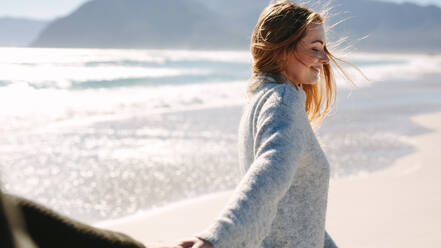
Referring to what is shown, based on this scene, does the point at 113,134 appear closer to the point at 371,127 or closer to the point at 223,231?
the point at 371,127

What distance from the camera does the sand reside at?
3.47 metres

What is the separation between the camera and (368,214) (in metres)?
3.97

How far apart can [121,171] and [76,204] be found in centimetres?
110

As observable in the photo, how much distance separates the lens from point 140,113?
10664 millimetres

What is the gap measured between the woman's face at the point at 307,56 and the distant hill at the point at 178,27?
115 meters

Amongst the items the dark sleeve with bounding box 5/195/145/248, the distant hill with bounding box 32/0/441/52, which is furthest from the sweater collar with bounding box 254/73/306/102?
the distant hill with bounding box 32/0/441/52

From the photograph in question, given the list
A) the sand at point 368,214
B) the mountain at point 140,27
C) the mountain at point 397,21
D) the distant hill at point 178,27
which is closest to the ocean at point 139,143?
the sand at point 368,214

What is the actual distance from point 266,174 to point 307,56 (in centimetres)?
63

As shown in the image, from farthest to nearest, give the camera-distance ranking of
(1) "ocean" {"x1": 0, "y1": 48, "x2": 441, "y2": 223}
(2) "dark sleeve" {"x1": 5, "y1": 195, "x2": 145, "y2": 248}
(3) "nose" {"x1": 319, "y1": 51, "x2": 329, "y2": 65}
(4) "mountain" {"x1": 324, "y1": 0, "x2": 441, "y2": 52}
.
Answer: (4) "mountain" {"x1": 324, "y1": 0, "x2": 441, "y2": 52} < (1) "ocean" {"x1": 0, "y1": 48, "x2": 441, "y2": 223} < (3) "nose" {"x1": 319, "y1": 51, "x2": 329, "y2": 65} < (2) "dark sleeve" {"x1": 5, "y1": 195, "x2": 145, "y2": 248}

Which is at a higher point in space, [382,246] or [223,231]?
Answer: [223,231]

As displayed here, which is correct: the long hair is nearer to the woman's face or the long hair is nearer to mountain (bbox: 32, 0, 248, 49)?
the woman's face

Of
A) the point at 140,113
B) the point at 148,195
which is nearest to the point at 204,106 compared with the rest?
the point at 140,113

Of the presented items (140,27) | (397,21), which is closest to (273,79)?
(140,27)

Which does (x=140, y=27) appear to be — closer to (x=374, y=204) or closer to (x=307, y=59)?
(x=374, y=204)
